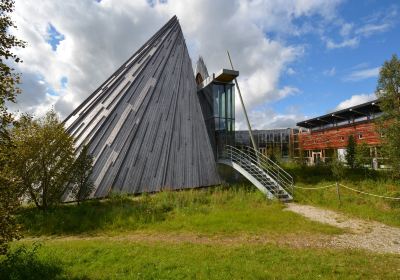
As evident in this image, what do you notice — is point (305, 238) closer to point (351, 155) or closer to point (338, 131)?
point (351, 155)

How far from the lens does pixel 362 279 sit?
5.49 meters

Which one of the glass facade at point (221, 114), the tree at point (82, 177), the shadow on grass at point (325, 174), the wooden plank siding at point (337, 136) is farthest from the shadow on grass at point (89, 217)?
the wooden plank siding at point (337, 136)

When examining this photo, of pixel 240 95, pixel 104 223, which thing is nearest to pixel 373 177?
pixel 240 95

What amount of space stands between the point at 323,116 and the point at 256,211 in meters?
28.4

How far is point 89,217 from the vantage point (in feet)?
36.9

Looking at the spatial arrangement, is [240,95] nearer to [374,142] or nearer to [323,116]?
[374,142]

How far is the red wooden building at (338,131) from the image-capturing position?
28075 mm

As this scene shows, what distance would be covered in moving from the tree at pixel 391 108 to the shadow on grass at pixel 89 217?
9.51 m

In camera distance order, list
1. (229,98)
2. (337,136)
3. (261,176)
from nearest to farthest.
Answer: (261,176) < (229,98) < (337,136)

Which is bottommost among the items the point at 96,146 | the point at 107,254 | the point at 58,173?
the point at 107,254

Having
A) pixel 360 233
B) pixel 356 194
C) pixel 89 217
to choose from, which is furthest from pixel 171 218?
pixel 356 194

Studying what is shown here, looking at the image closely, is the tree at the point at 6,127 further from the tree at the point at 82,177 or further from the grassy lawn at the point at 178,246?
the tree at the point at 82,177

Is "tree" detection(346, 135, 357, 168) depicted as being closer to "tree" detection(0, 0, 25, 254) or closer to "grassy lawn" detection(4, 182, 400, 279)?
"grassy lawn" detection(4, 182, 400, 279)

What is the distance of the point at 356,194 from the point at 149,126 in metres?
11.0
